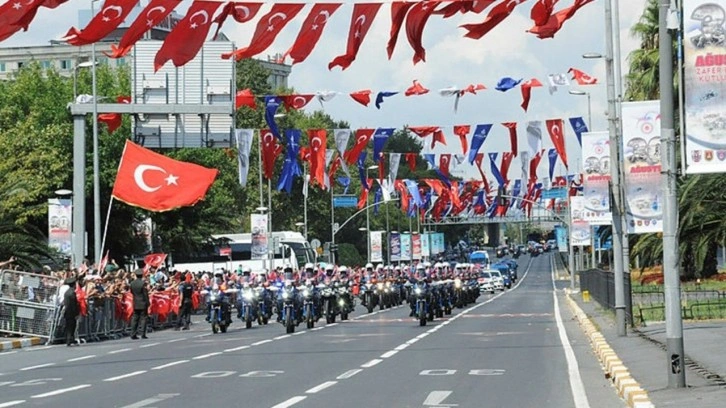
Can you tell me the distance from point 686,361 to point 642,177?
22.4 ft

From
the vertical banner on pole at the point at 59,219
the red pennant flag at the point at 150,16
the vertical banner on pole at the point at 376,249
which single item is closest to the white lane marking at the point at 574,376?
the red pennant flag at the point at 150,16

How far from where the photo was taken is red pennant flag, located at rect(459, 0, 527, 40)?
744 inches

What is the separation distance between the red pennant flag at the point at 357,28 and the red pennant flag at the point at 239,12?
4.56ft

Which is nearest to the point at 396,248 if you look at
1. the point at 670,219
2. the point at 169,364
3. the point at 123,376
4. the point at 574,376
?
the point at 169,364

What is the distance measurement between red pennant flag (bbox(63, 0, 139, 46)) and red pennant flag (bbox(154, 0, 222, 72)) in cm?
107

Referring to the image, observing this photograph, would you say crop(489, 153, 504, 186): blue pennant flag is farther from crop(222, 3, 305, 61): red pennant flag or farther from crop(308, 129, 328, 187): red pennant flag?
crop(222, 3, 305, 61): red pennant flag

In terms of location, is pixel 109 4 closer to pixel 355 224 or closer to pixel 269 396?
pixel 269 396

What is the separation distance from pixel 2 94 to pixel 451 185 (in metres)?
25.1

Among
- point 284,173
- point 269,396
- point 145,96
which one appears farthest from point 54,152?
point 269,396

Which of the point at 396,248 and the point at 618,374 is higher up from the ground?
the point at 396,248

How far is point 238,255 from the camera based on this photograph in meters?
87.9

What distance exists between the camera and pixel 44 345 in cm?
3534

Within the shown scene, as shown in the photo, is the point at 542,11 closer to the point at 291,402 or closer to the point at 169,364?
the point at 291,402

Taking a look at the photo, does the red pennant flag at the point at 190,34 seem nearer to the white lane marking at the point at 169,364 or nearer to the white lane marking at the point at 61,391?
the white lane marking at the point at 61,391
